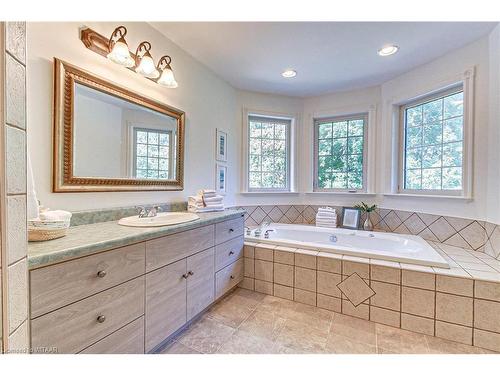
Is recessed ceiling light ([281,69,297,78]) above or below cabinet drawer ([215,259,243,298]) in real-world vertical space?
above

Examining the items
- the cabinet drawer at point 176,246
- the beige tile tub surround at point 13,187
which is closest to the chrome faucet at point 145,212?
the cabinet drawer at point 176,246

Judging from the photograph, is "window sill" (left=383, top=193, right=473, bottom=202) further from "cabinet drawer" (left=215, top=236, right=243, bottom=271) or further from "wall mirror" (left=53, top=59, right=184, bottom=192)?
"wall mirror" (left=53, top=59, right=184, bottom=192)

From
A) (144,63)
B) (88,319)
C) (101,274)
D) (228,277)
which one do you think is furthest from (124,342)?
(144,63)

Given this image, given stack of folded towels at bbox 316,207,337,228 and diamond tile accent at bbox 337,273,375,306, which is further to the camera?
stack of folded towels at bbox 316,207,337,228

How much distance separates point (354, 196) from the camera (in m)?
2.89

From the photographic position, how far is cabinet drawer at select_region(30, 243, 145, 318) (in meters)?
0.77

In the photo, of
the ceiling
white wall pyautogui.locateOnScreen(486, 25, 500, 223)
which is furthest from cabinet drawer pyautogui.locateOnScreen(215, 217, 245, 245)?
white wall pyautogui.locateOnScreen(486, 25, 500, 223)

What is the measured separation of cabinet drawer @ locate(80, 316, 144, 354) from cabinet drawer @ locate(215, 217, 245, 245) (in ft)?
2.50

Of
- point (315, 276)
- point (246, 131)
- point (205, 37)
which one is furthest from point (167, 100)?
point (315, 276)

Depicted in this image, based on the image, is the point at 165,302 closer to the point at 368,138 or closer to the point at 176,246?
the point at 176,246

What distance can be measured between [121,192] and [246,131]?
1.80 meters

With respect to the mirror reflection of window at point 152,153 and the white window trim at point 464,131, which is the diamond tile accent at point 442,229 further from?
the mirror reflection of window at point 152,153

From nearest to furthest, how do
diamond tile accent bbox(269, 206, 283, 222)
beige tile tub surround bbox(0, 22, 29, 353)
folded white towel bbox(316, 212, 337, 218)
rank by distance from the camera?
1. beige tile tub surround bbox(0, 22, 29, 353)
2. folded white towel bbox(316, 212, 337, 218)
3. diamond tile accent bbox(269, 206, 283, 222)
